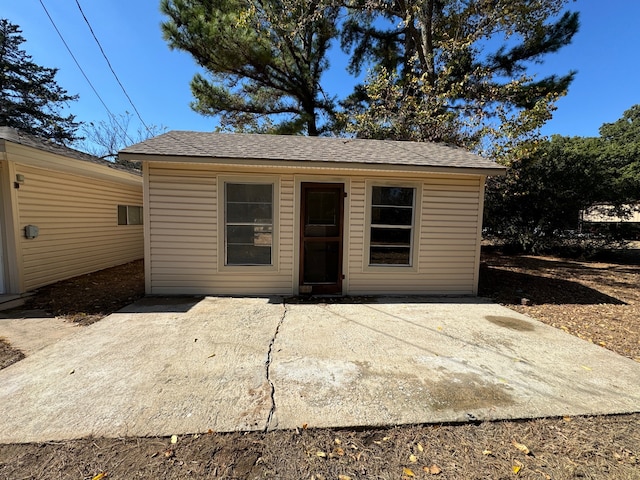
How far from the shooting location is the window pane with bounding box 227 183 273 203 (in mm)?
5492

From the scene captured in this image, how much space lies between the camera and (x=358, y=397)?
250 centimetres

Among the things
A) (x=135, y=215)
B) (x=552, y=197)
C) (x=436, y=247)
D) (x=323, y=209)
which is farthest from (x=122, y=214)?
(x=552, y=197)

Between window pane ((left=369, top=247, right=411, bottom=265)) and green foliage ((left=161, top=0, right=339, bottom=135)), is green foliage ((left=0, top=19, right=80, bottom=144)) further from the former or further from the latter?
window pane ((left=369, top=247, right=411, bottom=265))

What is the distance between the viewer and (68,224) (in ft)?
21.9

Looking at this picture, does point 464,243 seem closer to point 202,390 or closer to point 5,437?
point 202,390

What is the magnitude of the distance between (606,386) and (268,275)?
466 cm

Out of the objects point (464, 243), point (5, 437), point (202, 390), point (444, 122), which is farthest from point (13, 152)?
point (444, 122)

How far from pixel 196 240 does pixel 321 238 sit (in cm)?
230

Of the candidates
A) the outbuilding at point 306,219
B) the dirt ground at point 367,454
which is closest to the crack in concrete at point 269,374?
the dirt ground at point 367,454

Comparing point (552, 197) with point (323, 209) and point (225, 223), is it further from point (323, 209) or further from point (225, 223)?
point (225, 223)

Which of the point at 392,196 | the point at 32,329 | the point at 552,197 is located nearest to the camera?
the point at 32,329

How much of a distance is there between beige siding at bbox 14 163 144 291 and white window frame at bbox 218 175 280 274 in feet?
11.9

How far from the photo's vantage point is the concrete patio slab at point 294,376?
7.28 ft

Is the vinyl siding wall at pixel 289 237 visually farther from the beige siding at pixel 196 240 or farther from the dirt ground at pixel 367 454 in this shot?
the dirt ground at pixel 367 454
